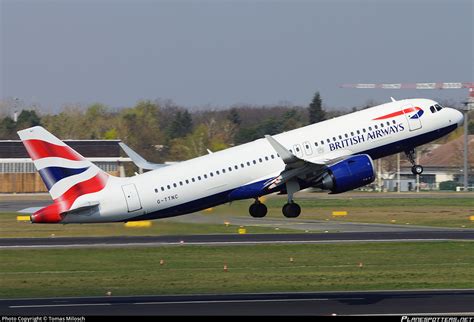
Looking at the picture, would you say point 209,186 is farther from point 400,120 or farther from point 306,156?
point 400,120

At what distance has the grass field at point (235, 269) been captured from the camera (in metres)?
45.4

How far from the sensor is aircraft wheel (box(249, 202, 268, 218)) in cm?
5828

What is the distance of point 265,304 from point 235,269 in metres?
11.8

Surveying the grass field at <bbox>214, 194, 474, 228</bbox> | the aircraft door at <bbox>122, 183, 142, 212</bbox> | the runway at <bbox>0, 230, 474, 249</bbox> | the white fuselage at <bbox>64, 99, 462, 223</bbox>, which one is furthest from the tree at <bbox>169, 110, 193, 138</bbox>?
the aircraft door at <bbox>122, 183, 142, 212</bbox>

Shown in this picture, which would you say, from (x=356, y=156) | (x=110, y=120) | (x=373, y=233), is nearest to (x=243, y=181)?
(x=356, y=156)

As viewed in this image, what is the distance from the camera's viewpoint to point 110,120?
197125 mm

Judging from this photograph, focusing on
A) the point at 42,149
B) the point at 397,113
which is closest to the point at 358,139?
the point at 397,113

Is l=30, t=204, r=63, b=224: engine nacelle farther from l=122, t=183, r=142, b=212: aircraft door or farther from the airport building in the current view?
the airport building

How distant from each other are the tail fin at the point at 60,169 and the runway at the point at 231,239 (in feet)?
30.7

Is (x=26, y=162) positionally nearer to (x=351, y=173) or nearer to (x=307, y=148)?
(x=307, y=148)

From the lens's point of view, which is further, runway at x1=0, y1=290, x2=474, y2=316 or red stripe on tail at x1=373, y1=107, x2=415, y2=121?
red stripe on tail at x1=373, y1=107, x2=415, y2=121

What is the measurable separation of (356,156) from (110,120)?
14479cm

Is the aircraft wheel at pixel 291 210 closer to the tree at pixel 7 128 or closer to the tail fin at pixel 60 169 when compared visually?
the tail fin at pixel 60 169

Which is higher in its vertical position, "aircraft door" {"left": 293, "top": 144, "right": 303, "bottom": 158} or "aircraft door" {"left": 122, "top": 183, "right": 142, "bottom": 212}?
"aircraft door" {"left": 293, "top": 144, "right": 303, "bottom": 158}
